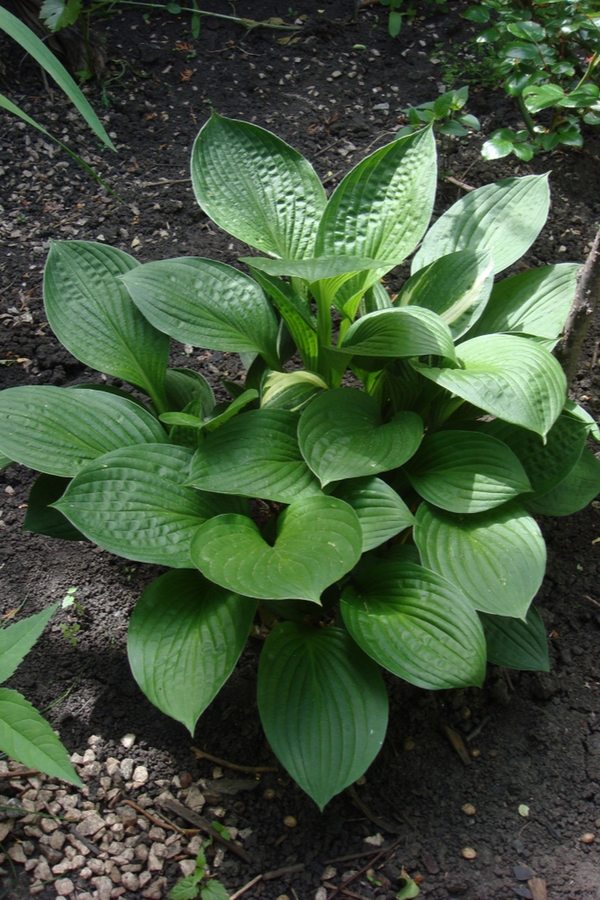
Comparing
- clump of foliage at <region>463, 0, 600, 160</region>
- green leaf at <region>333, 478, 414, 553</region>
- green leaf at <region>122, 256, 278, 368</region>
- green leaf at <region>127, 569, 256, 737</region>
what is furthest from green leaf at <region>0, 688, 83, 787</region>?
clump of foliage at <region>463, 0, 600, 160</region>

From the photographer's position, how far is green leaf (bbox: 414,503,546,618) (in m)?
1.08

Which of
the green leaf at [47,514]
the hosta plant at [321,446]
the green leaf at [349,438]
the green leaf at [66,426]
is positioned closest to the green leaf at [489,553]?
the hosta plant at [321,446]

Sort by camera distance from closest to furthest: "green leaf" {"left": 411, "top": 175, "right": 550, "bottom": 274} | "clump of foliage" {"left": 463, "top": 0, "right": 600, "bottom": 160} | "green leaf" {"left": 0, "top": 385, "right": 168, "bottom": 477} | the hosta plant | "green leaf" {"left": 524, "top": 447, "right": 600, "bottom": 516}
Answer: the hosta plant, "green leaf" {"left": 0, "top": 385, "right": 168, "bottom": 477}, "green leaf" {"left": 524, "top": 447, "right": 600, "bottom": 516}, "green leaf" {"left": 411, "top": 175, "right": 550, "bottom": 274}, "clump of foliage" {"left": 463, "top": 0, "right": 600, "bottom": 160}

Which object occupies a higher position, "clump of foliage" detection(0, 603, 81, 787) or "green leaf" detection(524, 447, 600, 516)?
"clump of foliage" detection(0, 603, 81, 787)

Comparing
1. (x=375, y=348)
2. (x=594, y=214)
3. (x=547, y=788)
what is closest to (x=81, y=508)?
(x=375, y=348)

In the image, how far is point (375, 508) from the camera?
3.74 feet

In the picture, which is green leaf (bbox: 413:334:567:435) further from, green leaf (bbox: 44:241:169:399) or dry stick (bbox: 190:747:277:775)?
dry stick (bbox: 190:747:277:775)

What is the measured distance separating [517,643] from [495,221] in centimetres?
83

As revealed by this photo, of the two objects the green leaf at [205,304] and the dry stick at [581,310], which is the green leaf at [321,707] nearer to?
the green leaf at [205,304]

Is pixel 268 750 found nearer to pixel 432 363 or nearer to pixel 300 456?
pixel 300 456

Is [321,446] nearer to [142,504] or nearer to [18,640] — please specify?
[142,504]

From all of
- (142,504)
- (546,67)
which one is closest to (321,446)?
(142,504)

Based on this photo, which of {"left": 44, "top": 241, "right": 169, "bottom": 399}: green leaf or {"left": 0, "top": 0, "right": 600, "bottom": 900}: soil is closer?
{"left": 0, "top": 0, "right": 600, "bottom": 900}: soil

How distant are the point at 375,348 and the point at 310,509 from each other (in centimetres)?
30
